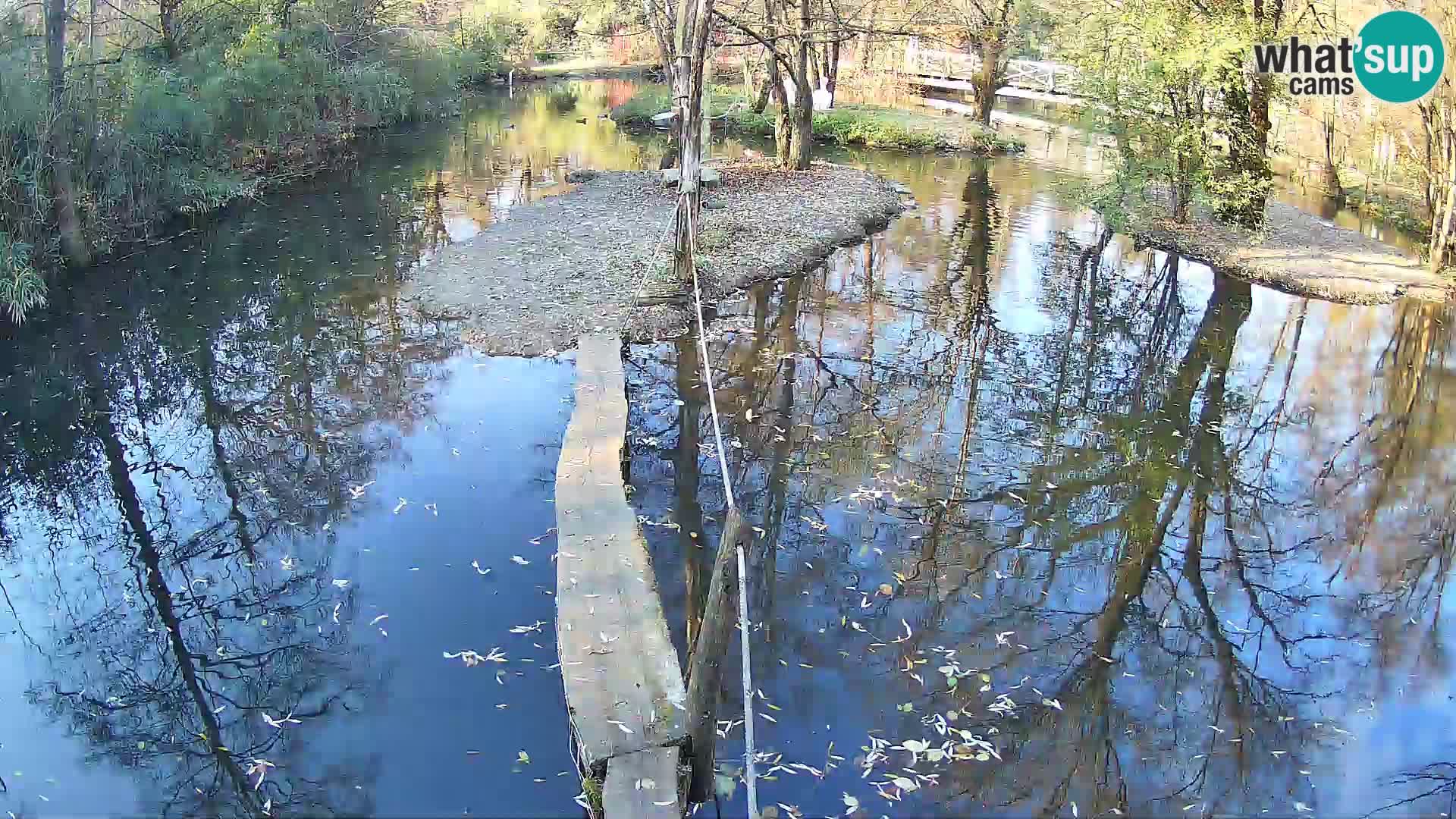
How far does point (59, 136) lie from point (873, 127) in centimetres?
1810

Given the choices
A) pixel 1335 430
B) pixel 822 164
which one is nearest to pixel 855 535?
pixel 1335 430

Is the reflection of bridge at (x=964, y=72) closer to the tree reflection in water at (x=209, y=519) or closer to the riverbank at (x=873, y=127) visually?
the riverbank at (x=873, y=127)

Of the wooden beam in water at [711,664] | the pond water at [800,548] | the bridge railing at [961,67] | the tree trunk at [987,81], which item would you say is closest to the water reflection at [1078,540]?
the pond water at [800,548]

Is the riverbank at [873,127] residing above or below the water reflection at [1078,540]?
above

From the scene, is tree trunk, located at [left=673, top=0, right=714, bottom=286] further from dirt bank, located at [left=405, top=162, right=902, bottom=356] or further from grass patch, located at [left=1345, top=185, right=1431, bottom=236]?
grass patch, located at [left=1345, top=185, right=1431, bottom=236]

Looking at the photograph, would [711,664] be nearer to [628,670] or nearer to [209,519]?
[628,670]

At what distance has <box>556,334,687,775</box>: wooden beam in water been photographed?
4.48 m

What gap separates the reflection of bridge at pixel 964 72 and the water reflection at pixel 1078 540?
62.9 feet

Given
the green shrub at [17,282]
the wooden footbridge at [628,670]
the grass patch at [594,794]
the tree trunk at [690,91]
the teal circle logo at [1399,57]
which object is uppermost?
the teal circle logo at [1399,57]

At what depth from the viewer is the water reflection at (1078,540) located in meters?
5.05

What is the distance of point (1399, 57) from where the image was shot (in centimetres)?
1425

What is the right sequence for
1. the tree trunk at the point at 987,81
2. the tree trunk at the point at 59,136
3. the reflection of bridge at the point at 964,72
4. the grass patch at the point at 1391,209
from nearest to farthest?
the tree trunk at the point at 59,136, the grass patch at the point at 1391,209, the tree trunk at the point at 987,81, the reflection of bridge at the point at 964,72

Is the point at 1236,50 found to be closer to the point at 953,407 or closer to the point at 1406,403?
the point at 1406,403

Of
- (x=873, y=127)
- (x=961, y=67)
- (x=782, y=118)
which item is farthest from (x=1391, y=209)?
(x=961, y=67)
